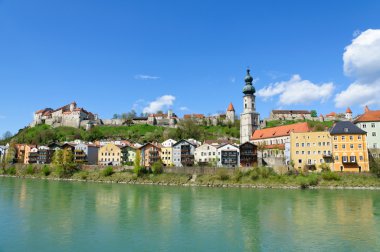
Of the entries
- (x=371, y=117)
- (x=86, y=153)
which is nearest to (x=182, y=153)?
(x=86, y=153)

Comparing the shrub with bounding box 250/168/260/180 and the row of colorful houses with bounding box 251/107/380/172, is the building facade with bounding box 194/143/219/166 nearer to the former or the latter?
the row of colorful houses with bounding box 251/107/380/172

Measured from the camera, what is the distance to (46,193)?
1284 inches

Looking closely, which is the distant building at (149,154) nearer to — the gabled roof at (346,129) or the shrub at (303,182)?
the shrub at (303,182)

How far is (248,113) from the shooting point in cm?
6325

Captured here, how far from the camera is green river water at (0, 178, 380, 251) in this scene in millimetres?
15430

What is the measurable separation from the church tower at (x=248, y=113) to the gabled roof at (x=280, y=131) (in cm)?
141

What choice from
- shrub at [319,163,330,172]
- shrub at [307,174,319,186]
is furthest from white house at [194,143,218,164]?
shrub at [307,174,319,186]

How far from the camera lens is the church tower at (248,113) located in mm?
62344

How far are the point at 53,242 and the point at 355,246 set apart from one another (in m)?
14.1

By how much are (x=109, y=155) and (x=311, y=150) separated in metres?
36.0

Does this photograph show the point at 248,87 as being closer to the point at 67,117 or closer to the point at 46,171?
the point at 46,171

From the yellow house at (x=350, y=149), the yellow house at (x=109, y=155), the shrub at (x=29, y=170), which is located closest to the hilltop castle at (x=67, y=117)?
the yellow house at (x=109, y=155)

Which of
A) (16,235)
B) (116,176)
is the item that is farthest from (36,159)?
(16,235)

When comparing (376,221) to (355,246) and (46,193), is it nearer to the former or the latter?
(355,246)
